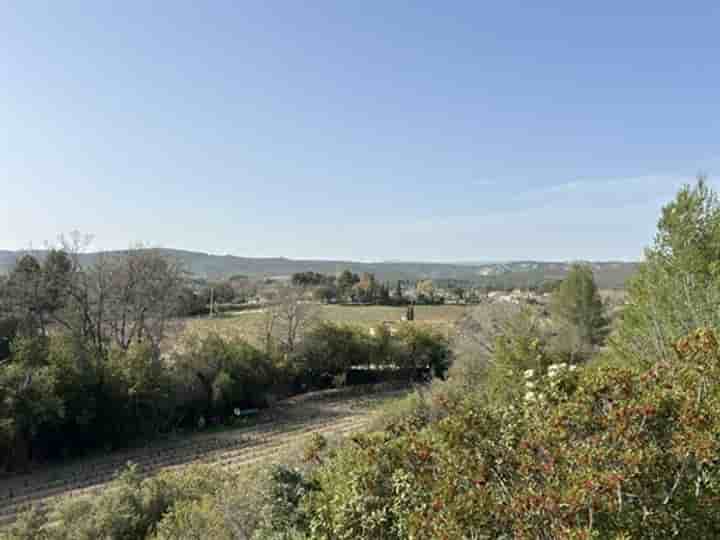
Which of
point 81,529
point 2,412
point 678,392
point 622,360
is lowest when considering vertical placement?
point 2,412

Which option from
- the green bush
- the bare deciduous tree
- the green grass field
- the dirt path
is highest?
the green bush

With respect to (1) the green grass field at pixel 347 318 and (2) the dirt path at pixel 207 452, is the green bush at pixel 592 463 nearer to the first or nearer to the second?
(2) the dirt path at pixel 207 452

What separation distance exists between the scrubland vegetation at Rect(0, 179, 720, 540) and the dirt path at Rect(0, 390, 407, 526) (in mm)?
1691

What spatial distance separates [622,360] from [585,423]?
827 centimetres

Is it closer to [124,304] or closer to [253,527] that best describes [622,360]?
[253,527]

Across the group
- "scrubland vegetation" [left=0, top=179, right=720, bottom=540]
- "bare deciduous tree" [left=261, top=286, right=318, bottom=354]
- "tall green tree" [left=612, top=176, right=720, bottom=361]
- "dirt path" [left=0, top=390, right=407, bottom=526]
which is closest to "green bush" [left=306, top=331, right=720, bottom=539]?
"scrubland vegetation" [left=0, top=179, right=720, bottom=540]

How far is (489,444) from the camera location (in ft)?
11.0

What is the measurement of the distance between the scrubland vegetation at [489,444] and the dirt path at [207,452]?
1.69m

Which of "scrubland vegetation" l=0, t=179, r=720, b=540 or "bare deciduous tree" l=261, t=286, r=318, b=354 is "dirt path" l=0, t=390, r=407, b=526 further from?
"bare deciduous tree" l=261, t=286, r=318, b=354

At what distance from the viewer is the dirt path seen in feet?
49.3

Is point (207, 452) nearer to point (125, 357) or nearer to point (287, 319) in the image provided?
point (125, 357)

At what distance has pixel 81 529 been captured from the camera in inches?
299

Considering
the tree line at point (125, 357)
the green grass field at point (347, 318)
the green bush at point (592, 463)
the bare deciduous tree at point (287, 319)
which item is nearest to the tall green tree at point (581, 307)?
the green grass field at point (347, 318)

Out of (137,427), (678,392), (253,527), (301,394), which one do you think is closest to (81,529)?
(253,527)
